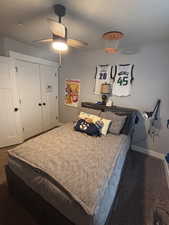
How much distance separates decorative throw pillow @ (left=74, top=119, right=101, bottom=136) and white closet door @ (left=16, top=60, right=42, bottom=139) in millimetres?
1605

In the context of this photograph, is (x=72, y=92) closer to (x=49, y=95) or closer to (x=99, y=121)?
(x=49, y=95)

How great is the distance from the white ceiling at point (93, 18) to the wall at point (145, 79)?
0.31 metres

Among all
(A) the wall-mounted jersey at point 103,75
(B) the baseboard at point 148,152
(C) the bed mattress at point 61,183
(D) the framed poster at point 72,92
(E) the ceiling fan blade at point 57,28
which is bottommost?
(B) the baseboard at point 148,152

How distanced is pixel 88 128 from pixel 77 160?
0.85 m

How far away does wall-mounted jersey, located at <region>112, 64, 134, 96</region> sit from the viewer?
2729 millimetres

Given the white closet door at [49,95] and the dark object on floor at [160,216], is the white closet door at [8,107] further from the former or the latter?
the dark object on floor at [160,216]

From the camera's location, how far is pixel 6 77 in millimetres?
2562

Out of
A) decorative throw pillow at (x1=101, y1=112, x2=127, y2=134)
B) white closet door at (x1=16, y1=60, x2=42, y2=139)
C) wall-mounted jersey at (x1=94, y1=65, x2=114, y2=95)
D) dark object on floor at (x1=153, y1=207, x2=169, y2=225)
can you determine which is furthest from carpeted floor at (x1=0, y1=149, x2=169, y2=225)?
wall-mounted jersey at (x1=94, y1=65, x2=114, y2=95)

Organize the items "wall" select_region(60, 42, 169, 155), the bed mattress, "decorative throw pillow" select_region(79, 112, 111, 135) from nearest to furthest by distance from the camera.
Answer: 1. the bed mattress
2. "decorative throw pillow" select_region(79, 112, 111, 135)
3. "wall" select_region(60, 42, 169, 155)

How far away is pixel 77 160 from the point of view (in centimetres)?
143

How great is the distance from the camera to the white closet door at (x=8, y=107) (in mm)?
2527

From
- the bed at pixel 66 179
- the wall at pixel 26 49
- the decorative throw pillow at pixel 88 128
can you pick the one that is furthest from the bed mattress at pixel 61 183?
the wall at pixel 26 49

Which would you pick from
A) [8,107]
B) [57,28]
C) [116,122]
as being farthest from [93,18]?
[8,107]

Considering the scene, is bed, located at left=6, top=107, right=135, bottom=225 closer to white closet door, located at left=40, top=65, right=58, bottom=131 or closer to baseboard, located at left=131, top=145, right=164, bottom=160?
baseboard, located at left=131, top=145, right=164, bottom=160
